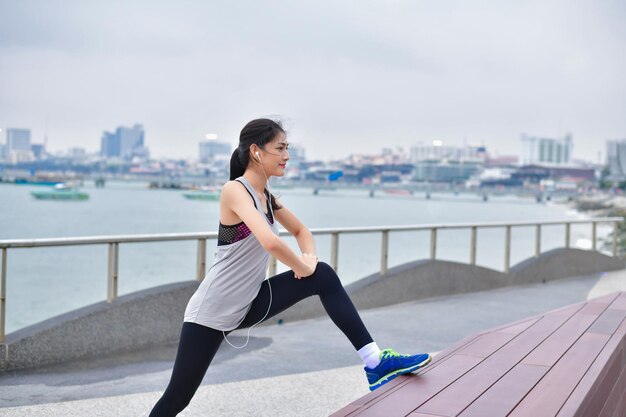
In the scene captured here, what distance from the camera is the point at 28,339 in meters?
5.82

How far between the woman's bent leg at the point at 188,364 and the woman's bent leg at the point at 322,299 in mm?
176

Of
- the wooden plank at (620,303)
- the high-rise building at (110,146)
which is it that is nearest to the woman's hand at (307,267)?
the wooden plank at (620,303)

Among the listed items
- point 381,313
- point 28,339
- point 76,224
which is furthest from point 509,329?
point 76,224

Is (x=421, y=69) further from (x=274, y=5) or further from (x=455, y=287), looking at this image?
(x=455, y=287)

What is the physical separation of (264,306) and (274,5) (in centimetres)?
17409

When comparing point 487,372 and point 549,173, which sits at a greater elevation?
point 549,173

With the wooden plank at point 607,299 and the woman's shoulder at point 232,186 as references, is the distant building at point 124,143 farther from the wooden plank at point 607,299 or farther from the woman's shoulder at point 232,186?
the woman's shoulder at point 232,186

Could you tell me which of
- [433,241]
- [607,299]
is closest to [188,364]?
[607,299]

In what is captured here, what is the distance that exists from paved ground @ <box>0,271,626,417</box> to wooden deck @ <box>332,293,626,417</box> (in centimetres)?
123

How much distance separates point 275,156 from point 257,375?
266cm

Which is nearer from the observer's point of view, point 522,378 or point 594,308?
point 522,378

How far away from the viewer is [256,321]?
11.4ft

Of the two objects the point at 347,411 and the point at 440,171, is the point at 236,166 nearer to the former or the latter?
the point at 347,411

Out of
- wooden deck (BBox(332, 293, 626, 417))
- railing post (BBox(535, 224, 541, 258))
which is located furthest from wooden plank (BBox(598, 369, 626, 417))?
railing post (BBox(535, 224, 541, 258))
